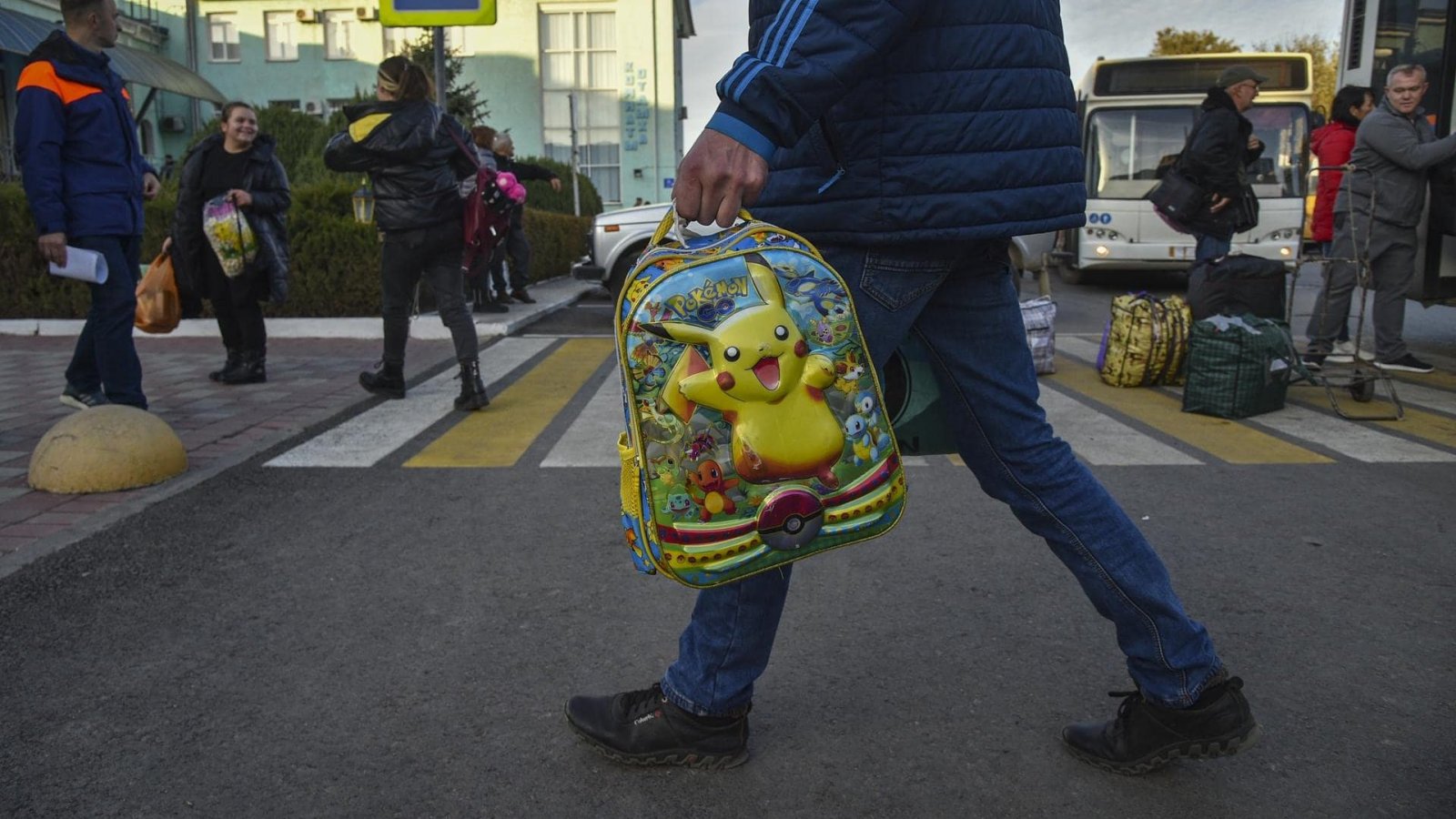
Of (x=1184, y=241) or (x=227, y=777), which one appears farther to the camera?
(x=1184, y=241)

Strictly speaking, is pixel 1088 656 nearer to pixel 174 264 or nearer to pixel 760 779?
pixel 760 779

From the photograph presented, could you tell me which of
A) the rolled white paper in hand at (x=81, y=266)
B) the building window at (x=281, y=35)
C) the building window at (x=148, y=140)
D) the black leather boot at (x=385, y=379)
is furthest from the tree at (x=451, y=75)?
the rolled white paper in hand at (x=81, y=266)

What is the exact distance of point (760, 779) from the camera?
2381 mm

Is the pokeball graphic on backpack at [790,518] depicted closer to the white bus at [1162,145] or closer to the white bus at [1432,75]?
the white bus at [1432,75]

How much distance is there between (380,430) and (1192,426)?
442cm

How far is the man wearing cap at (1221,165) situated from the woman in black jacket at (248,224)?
19.9 ft

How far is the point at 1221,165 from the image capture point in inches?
297

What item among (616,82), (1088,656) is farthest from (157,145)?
(1088,656)

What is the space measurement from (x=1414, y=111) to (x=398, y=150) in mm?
6116

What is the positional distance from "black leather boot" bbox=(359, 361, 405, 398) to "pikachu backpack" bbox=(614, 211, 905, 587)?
207 inches

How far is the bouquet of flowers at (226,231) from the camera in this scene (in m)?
7.20

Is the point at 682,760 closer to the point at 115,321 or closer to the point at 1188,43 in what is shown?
the point at 115,321

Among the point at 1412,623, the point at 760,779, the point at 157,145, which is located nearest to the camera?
the point at 760,779

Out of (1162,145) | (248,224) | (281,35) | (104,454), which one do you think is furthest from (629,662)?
(281,35)
